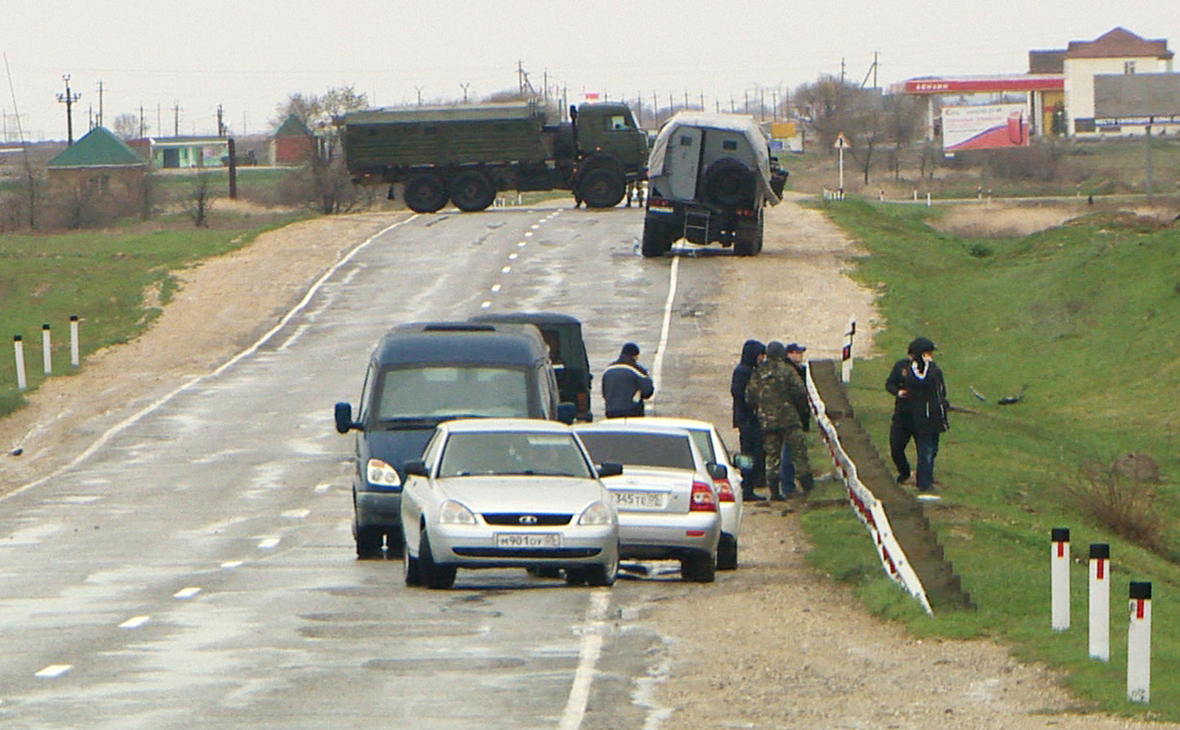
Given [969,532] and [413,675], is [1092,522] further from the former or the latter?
[413,675]

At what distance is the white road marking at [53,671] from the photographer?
10.4 m

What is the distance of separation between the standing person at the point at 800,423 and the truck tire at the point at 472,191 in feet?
115

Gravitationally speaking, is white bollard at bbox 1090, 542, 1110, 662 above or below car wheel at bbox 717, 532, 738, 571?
above

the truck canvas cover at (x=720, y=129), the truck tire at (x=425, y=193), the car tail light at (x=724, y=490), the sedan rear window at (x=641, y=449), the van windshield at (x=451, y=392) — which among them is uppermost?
the truck canvas cover at (x=720, y=129)

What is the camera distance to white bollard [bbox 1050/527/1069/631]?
468 inches

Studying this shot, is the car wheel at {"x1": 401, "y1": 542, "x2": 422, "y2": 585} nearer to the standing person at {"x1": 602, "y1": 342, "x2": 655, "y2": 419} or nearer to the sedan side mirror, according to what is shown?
the sedan side mirror

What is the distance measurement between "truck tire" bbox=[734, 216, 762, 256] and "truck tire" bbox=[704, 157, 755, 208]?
1389 millimetres

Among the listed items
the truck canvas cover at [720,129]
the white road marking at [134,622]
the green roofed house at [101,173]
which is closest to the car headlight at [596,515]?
the white road marking at [134,622]

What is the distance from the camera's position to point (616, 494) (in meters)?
15.0

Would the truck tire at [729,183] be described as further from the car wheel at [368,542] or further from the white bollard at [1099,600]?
the white bollard at [1099,600]

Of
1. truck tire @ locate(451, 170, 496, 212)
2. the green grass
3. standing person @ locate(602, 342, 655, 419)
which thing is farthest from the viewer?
truck tire @ locate(451, 170, 496, 212)

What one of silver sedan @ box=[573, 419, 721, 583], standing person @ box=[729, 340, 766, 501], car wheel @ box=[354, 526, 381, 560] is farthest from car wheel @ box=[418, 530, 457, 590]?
standing person @ box=[729, 340, 766, 501]

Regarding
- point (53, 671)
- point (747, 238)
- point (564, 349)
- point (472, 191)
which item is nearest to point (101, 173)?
point (472, 191)

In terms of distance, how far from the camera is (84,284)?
141ft
